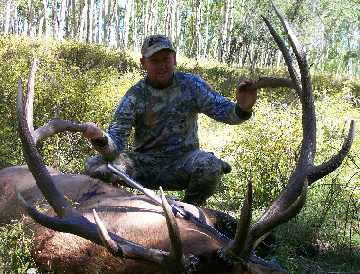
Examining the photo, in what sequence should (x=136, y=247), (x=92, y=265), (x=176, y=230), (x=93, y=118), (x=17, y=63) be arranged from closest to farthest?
(x=176, y=230) < (x=136, y=247) < (x=92, y=265) < (x=93, y=118) < (x=17, y=63)

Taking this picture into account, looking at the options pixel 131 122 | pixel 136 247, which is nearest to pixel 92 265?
pixel 136 247

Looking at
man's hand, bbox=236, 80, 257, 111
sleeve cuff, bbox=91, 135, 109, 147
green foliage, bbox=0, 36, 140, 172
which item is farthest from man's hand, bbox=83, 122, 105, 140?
green foliage, bbox=0, 36, 140, 172

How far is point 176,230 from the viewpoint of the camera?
1.99 meters

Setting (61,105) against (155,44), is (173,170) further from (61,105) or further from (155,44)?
(61,105)

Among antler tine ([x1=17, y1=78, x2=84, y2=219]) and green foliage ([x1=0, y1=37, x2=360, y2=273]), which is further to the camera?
green foliage ([x1=0, y1=37, x2=360, y2=273])

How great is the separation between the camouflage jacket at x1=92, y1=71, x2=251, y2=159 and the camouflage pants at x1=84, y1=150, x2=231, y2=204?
4.9 inches

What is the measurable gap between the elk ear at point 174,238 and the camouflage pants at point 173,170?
5.43 feet

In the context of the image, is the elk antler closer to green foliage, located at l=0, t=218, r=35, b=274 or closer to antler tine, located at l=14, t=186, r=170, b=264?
antler tine, located at l=14, t=186, r=170, b=264

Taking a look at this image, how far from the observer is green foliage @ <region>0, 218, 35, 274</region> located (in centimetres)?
281

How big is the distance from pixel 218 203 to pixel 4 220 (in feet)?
7.85

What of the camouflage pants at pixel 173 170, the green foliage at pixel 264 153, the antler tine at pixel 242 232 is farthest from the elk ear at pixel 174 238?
the camouflage pants at pixel 173 170

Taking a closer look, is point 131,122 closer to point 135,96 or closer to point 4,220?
point 135,96

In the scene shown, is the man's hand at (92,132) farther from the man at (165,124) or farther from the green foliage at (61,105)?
the green foliage at (61,105)

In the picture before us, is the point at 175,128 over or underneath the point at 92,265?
over
